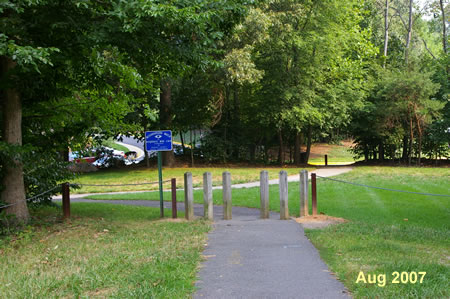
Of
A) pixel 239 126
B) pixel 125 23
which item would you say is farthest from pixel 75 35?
pixel 239 126

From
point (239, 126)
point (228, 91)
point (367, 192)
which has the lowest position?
point (367, 192)

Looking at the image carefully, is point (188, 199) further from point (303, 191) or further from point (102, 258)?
point (102, 258)

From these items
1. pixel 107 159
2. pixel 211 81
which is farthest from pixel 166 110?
pixel 107 159

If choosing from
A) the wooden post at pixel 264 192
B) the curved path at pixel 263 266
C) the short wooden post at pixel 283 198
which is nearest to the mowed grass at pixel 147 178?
the wooden post at pixel 264 192

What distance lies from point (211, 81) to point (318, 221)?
17853 mm

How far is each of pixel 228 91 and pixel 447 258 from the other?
24815 millimetres

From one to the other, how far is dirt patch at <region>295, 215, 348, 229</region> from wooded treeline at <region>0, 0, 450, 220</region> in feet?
13.6

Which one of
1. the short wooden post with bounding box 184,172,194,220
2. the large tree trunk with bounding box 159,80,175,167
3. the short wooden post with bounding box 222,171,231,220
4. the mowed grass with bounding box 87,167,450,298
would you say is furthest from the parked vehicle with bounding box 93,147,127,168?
the short wooden post with bounding box 222,171,231,220

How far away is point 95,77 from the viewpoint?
10.6 meters

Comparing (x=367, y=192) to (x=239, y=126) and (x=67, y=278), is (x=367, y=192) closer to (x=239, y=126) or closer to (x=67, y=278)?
(x=67, y=278)

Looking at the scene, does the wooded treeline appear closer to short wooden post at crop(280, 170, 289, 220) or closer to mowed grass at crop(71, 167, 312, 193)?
mowed grass at crop(71, 167, 312, 193)

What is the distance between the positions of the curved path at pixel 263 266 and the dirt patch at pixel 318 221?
52 cm

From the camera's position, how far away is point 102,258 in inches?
286

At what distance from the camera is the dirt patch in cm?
1055
